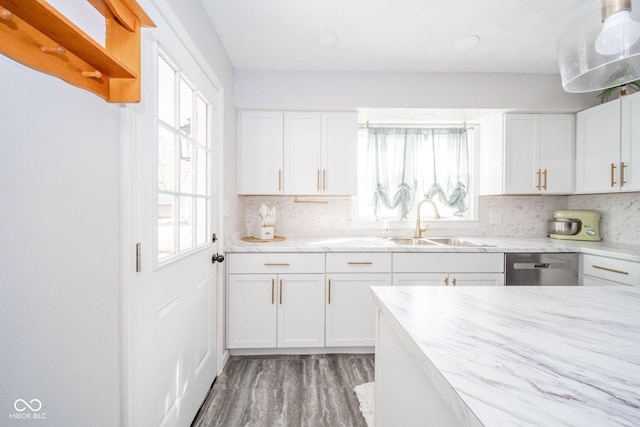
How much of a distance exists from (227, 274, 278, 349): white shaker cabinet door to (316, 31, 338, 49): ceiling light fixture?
5.99ft

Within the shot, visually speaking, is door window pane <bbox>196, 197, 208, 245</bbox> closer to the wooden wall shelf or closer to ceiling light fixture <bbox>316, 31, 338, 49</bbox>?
the wooden wall shelf

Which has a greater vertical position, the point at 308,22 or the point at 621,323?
the point at 308,22

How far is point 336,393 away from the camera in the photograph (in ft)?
5.91

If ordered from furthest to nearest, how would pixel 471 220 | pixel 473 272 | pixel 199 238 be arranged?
pixel 471 220 < pixel 473 272 < pixel 199 238

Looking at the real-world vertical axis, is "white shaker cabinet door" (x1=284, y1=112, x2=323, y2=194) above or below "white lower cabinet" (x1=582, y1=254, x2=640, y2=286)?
above

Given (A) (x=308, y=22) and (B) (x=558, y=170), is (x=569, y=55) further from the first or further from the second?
(B) (x=558, y=170)

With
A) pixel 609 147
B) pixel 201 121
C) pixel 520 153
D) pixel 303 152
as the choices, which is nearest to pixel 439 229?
pixel 520 153

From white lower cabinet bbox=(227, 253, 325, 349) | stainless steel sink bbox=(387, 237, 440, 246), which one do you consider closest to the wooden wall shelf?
white lower cabinet bbox=(227, 253, 325, 349)

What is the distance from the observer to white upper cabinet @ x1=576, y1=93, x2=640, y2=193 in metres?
2.08

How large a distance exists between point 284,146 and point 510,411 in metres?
2.37

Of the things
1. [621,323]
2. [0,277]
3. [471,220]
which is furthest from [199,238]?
[471,220]

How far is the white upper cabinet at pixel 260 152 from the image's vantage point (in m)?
2.48

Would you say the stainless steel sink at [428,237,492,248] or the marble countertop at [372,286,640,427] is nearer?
the marble countertop at [372,286,640,427]

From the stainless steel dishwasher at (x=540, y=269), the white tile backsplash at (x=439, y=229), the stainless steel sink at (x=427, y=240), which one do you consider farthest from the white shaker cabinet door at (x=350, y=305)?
the stainless steel dishwasher at (x=540, y=269)
